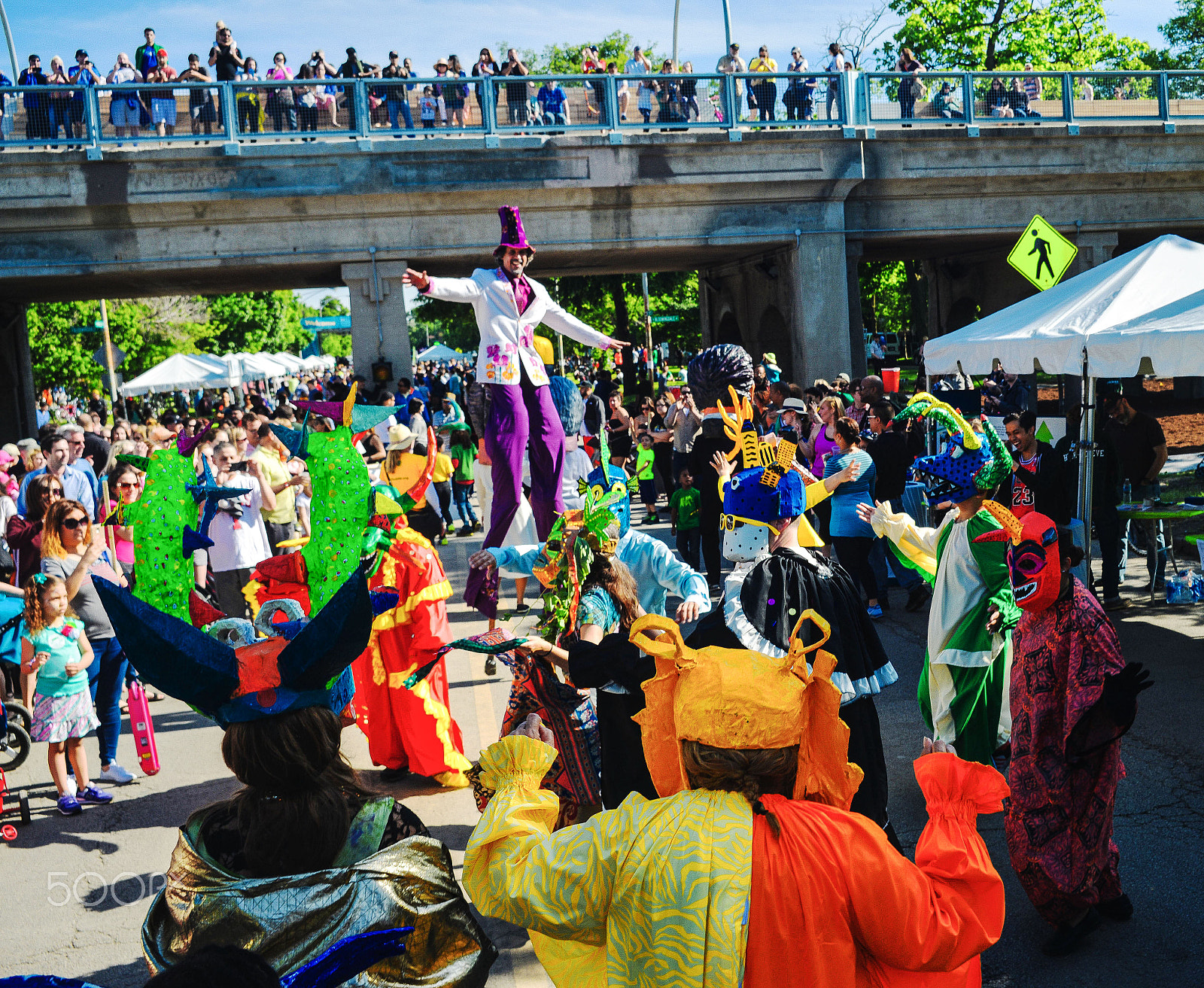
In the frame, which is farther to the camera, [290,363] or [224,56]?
[290,363]

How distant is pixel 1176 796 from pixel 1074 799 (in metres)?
1.83

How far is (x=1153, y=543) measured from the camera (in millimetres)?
9094

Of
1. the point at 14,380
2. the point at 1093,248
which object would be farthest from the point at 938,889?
the point at 14,380

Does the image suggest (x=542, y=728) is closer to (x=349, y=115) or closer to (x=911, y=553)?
(x=911, y=553)

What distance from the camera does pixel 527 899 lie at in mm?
2100

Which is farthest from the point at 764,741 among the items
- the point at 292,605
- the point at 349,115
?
the point at 349,115

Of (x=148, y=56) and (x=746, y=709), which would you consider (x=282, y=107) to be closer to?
(x=148, y=56)

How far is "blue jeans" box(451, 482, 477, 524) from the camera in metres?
14.8

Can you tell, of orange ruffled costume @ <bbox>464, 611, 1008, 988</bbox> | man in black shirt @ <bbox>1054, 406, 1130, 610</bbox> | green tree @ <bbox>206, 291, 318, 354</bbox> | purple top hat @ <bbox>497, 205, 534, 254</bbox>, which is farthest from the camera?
green tree @ <bbox>206, 291, 318, 354</bbox>

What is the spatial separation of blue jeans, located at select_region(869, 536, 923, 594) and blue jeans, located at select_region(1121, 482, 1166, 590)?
1852mm

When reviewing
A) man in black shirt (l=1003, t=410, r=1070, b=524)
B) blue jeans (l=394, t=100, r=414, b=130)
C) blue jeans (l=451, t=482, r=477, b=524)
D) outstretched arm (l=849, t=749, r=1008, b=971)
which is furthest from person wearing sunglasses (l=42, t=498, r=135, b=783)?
blue jeans (l=394, t=100, r=414, b=130)

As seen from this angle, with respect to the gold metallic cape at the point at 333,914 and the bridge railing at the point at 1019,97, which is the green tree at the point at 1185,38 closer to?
the bridge railing at the point at 1019,97

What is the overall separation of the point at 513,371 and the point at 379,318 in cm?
1261

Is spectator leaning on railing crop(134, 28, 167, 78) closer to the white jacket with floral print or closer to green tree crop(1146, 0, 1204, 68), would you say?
the white jacket with floral print
